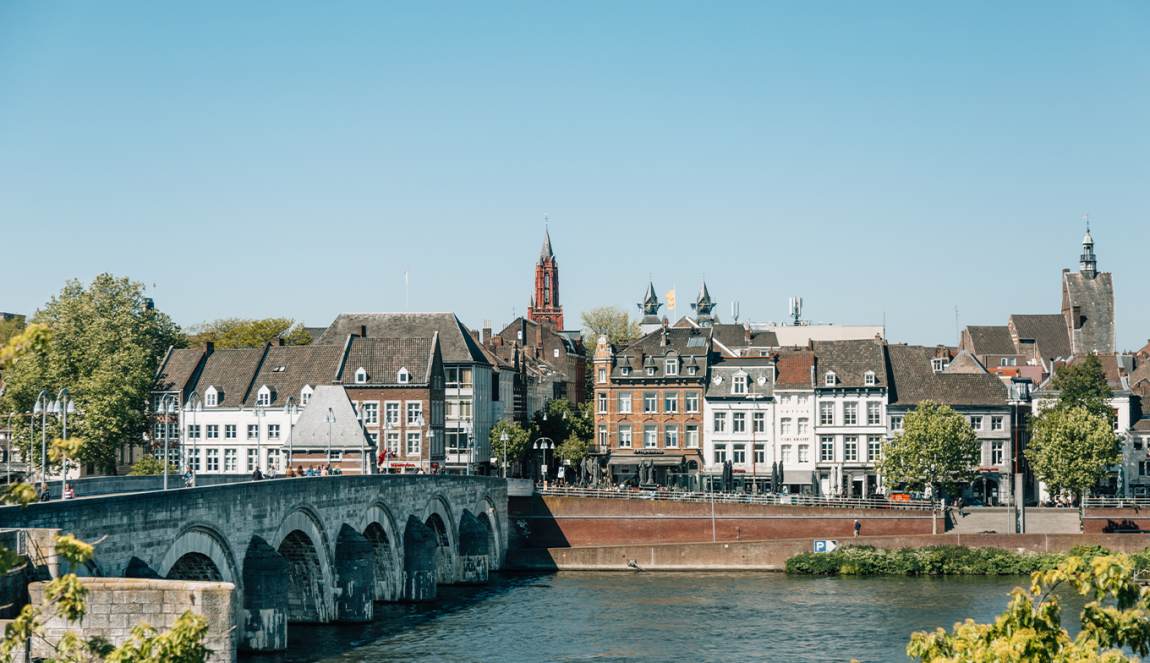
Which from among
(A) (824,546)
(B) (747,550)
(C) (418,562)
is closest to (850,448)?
(A) (824,546)

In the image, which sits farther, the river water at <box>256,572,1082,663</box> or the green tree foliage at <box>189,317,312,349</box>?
the green tree foliage at <box>189,317,312,349</box>

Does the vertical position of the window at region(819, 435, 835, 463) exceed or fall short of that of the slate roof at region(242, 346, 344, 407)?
it falls short

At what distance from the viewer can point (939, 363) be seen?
10994cm

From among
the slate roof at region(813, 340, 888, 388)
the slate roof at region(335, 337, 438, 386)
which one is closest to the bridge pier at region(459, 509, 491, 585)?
the slate roof at region(335, 337, 438, 386)

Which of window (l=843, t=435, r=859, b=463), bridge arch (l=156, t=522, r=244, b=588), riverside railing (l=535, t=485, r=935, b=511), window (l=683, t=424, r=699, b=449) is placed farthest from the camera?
window (l=683, t=424, r=699, b=449)

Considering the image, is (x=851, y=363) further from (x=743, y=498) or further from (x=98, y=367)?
(x=98, y=367)

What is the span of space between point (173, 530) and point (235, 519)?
4.77m

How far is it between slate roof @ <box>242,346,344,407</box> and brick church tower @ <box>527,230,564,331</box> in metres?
97.7

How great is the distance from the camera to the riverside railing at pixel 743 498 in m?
79.1

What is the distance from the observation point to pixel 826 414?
307 ft

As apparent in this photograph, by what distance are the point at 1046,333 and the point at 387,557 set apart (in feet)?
285

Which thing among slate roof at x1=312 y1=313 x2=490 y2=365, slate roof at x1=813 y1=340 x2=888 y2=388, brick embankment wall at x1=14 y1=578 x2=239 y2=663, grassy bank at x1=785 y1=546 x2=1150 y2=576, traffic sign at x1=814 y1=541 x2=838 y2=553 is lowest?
grassy bank at x1=785 y1=546 x2=1150 y2=576

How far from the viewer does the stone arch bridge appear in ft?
116

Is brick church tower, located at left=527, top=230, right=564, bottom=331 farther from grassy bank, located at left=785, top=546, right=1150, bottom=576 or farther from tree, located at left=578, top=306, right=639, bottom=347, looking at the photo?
grassy bank, located at left=785, top=546, right=1150, bottom=576
